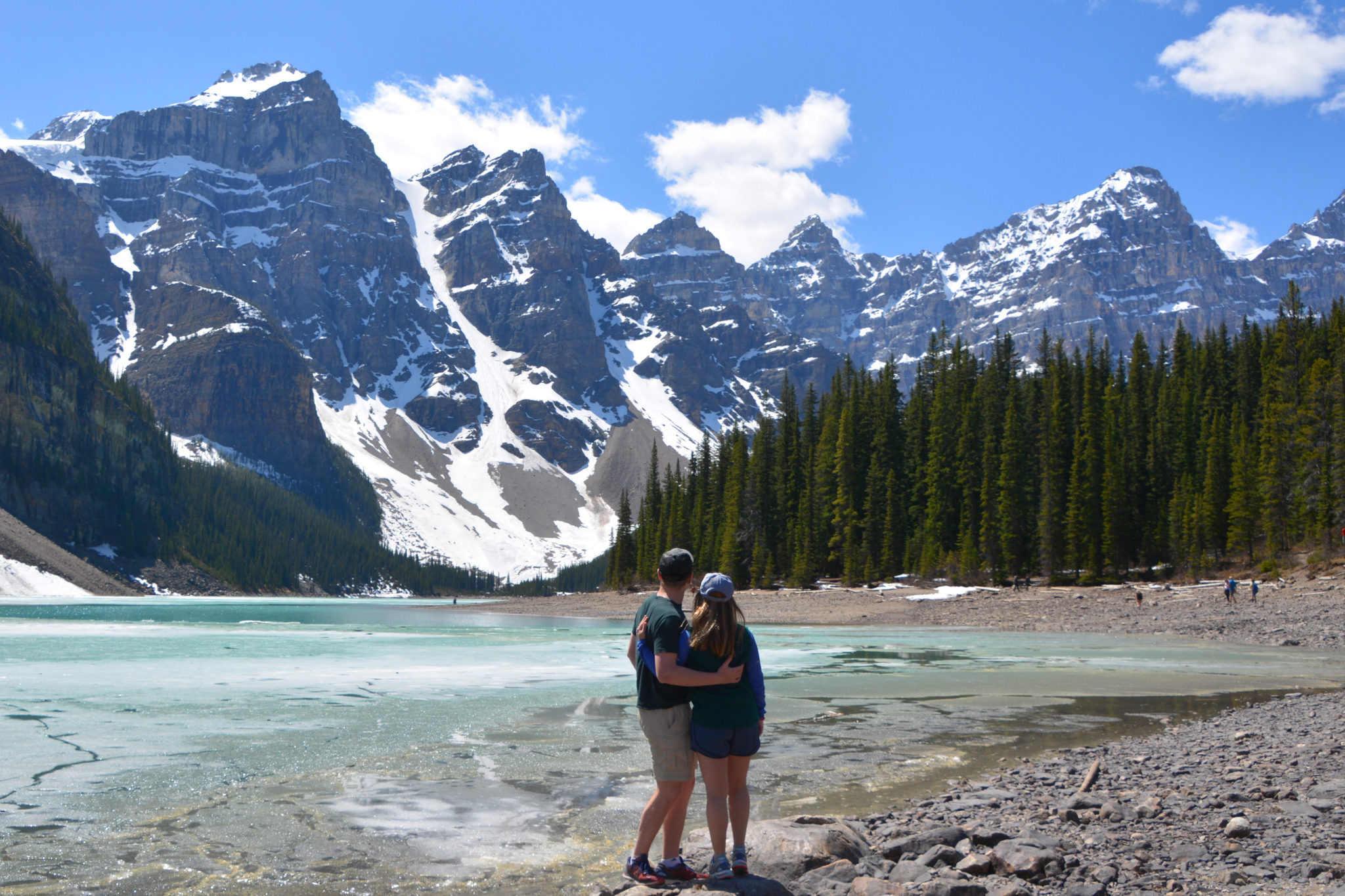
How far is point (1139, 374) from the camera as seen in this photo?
79062mm

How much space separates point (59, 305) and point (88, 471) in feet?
146

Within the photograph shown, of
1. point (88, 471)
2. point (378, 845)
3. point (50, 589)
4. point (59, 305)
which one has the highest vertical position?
point (59, 305)

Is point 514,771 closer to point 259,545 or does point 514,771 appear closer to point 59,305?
point 259,545

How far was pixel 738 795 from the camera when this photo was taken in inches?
238

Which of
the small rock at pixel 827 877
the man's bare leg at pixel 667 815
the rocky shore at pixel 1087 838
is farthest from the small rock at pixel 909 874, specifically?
the man's bare leg at pixel 667 815

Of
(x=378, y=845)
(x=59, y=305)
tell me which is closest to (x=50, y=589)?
(x=59, y=305)

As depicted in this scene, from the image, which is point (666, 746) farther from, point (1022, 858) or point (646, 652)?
point (1022, 858)

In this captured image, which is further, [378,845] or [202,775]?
[202,775]

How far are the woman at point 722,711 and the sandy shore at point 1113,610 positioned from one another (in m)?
29.1

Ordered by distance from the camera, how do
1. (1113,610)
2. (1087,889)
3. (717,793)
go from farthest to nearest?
(1113,610) → (717,793) → (1087,889)

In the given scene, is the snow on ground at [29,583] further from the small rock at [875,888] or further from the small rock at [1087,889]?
the small rock at [1087,889]

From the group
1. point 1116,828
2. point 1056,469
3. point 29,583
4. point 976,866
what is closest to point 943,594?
point 1056,469

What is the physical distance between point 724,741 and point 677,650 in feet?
2.35

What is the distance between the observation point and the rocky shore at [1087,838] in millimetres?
5785
